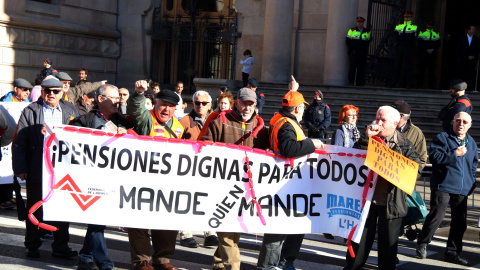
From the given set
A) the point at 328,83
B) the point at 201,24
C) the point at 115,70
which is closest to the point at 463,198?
the point at 328,83

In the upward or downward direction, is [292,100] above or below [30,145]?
above

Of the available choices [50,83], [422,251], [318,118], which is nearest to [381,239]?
[422,251]

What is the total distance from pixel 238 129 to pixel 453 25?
70.1ft

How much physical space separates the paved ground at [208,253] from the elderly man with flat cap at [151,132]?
0.39m

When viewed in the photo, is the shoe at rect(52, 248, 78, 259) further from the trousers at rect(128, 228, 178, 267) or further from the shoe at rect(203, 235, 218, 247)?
the shoe at rect(203, 235, 218, 247)

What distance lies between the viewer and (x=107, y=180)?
7.30 meters

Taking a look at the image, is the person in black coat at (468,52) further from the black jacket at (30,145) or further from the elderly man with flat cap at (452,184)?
the black jacket at (30,145)

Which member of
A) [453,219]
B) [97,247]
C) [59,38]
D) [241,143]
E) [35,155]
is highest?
[59,38]

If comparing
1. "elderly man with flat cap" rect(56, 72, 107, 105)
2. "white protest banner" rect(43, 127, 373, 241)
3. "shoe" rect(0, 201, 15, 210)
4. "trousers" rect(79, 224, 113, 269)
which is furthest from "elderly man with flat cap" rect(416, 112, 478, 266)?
"shoe" rect(0, 201, 15, 210)

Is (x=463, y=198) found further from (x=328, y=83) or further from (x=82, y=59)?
(x=82, y=59)

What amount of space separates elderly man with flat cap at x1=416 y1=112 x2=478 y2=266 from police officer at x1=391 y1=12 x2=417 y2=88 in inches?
429

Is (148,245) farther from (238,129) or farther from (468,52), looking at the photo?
(468,52)

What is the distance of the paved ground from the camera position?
804cm

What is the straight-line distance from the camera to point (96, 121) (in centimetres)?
762
